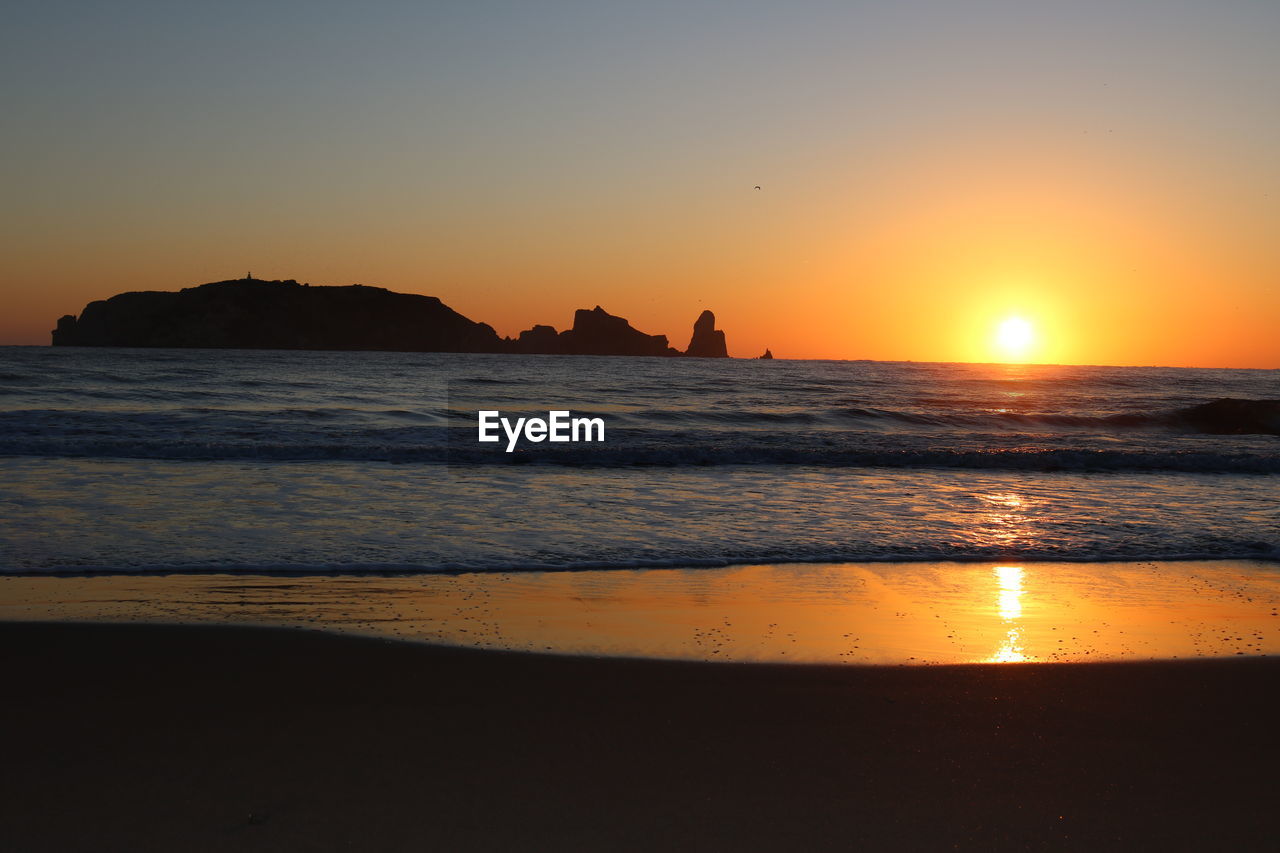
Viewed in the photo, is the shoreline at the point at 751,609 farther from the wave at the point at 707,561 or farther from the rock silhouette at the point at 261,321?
the rock silhouette at the point at 261,321

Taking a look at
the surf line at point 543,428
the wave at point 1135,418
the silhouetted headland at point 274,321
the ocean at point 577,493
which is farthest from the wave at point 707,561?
the silhouetted headland at point 274,321

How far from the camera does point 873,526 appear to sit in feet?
34.8

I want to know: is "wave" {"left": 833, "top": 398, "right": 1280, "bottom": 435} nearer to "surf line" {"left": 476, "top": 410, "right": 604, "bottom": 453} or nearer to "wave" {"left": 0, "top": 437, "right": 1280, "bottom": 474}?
"surf line" {"left": 476, "top": 410, "right": 604, "bottom": 453}

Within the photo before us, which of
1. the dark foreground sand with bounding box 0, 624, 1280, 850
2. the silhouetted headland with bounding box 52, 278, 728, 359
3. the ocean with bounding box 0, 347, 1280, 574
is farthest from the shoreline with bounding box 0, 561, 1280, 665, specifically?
the silhouetted headland with bounding box 52, 278, 728, 359

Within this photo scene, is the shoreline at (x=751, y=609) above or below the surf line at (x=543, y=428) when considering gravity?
below

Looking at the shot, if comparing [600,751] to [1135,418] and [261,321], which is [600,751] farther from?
[261,321]

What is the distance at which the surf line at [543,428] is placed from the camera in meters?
22.7

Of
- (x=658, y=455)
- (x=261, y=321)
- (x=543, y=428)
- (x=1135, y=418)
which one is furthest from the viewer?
(x=261, y=321)

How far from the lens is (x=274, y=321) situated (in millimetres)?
146375

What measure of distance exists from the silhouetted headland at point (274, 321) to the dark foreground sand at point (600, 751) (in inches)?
5481

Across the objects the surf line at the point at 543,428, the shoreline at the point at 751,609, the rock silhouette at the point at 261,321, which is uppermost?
the rock silhouette at the point at 261,321

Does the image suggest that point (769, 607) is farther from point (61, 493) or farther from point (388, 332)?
point (388, 332)

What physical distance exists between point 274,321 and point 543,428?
13415 cm

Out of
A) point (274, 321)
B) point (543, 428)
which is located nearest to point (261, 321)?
point (274, 321)
